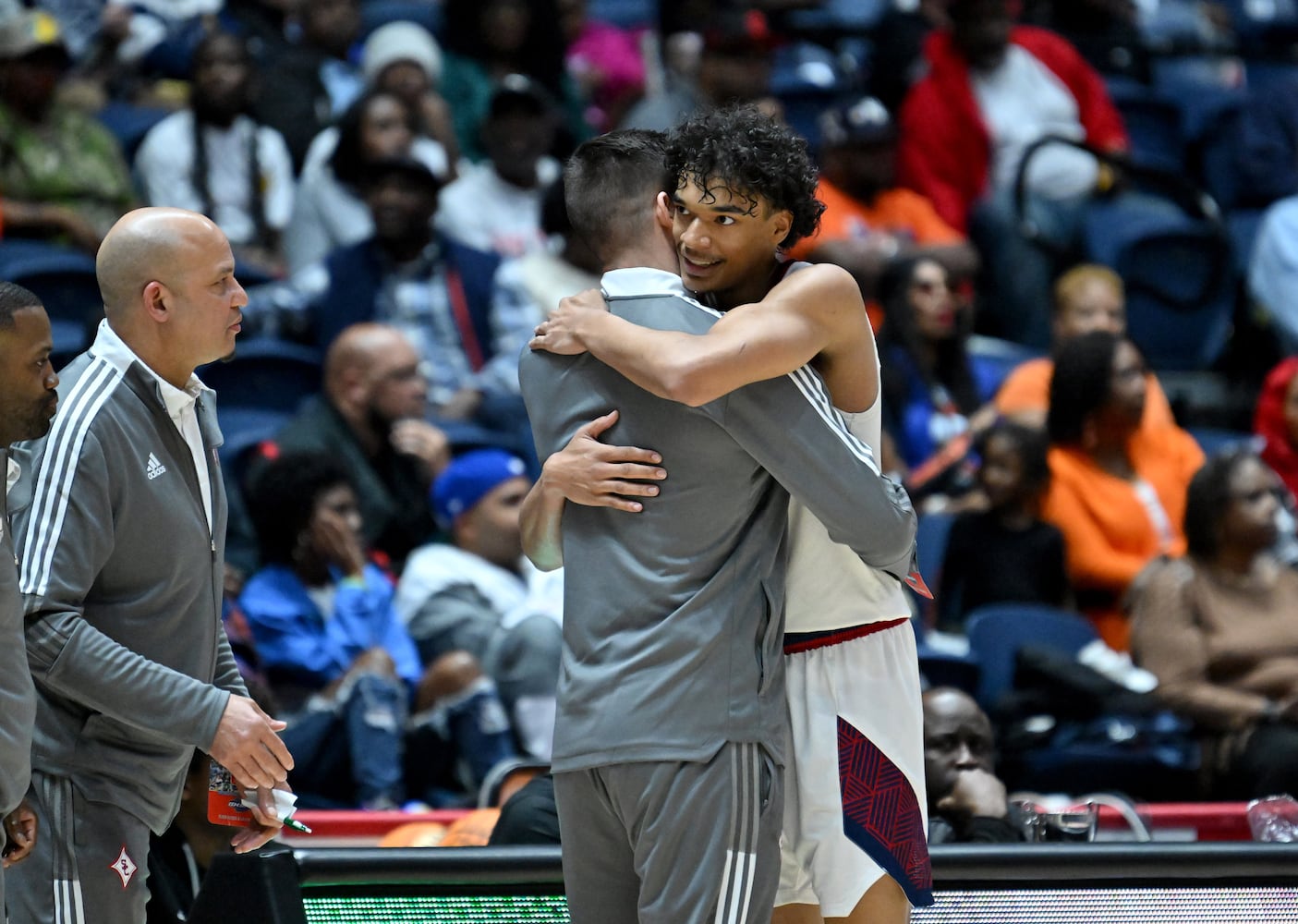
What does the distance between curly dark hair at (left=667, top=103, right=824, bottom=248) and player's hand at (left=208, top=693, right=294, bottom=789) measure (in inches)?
39.0

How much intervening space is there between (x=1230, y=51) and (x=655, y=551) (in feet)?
26.5

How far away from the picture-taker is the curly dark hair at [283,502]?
211 inches

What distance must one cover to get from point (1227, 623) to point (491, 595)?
2.19m

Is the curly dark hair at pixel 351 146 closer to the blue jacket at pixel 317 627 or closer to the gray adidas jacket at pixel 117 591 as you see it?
the blue jacket at pixel 317 627

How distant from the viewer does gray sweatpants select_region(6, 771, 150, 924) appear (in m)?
2.70

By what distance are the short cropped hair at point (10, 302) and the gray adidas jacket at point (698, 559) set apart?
0.81 meters

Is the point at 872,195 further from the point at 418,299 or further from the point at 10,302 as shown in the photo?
the point at 10,302

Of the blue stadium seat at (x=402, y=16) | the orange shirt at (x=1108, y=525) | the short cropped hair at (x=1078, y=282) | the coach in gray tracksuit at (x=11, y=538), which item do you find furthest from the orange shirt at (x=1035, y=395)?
the coach in gray tracksuit at (x=11, y=538)

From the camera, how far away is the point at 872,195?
7855 millimetres

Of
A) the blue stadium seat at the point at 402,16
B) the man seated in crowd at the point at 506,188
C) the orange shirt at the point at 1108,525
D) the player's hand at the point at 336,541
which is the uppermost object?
the blue stadium seat at the point at 402,16

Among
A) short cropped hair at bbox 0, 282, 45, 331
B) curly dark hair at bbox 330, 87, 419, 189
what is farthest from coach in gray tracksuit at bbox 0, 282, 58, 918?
curly dark hair at bbox 330, 87, 419, 189

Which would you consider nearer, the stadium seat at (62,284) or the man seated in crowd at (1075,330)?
the stadium seat at (62,284)

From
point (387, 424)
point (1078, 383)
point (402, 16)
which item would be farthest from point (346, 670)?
point (402, 16)

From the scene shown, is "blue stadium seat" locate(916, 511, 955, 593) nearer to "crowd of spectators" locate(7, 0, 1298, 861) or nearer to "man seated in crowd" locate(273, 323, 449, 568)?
"crowd of spectators" locate(7, 0, 1298, 861)
